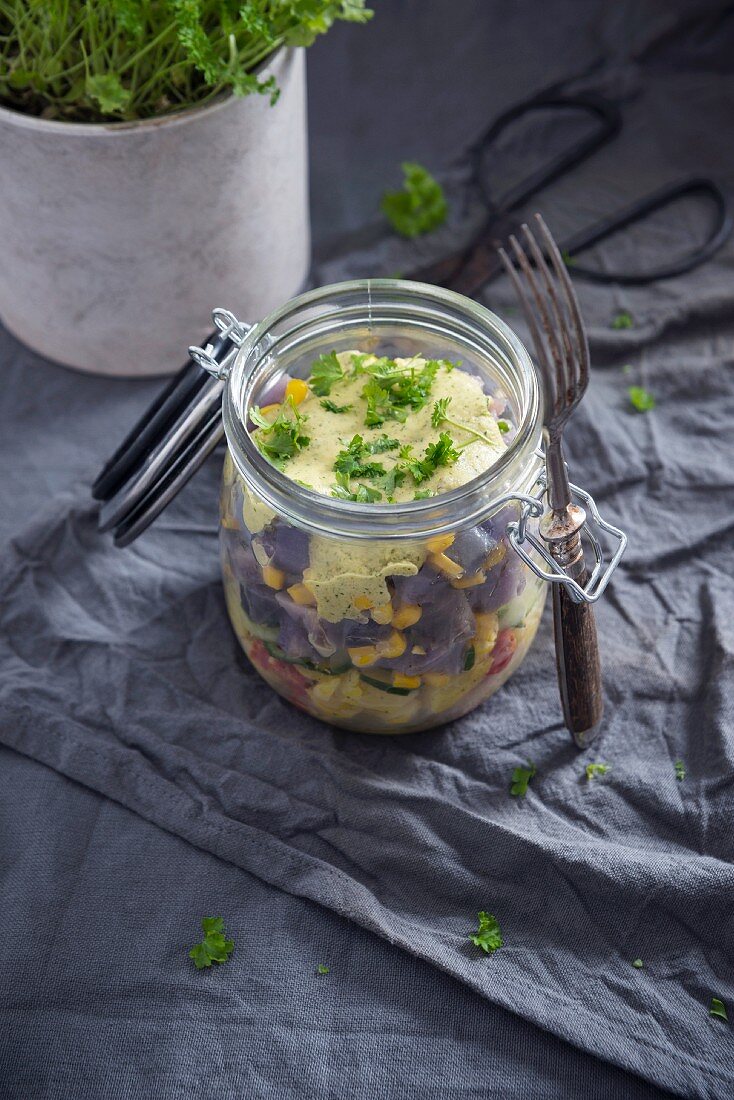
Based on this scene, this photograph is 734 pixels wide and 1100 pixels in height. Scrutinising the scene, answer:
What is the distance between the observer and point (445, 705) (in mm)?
1333

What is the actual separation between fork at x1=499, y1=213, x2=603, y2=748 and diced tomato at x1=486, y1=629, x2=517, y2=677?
5 centimetres

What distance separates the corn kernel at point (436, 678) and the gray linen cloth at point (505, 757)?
166 millimetres

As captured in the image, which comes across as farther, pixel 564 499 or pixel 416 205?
pixel 416 205

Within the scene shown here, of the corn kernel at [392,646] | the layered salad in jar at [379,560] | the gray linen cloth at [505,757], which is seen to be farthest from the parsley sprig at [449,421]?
the gray linen cloth at [505,757]

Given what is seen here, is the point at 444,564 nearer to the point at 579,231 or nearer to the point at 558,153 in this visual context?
the point at 579,231

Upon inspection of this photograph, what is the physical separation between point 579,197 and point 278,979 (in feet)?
4.61

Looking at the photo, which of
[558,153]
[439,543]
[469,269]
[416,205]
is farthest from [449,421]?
[558,153]

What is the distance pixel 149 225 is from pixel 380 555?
0.67 m

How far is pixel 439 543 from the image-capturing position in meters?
1.17

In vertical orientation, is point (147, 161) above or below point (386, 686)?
above

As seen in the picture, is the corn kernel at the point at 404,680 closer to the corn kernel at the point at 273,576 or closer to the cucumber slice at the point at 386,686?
the cucumber slice at the point at 386,686

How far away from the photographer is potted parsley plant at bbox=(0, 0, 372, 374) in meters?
1.39

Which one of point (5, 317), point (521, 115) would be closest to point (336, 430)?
point (5, 317)

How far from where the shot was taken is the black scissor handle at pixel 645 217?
1.86 m
